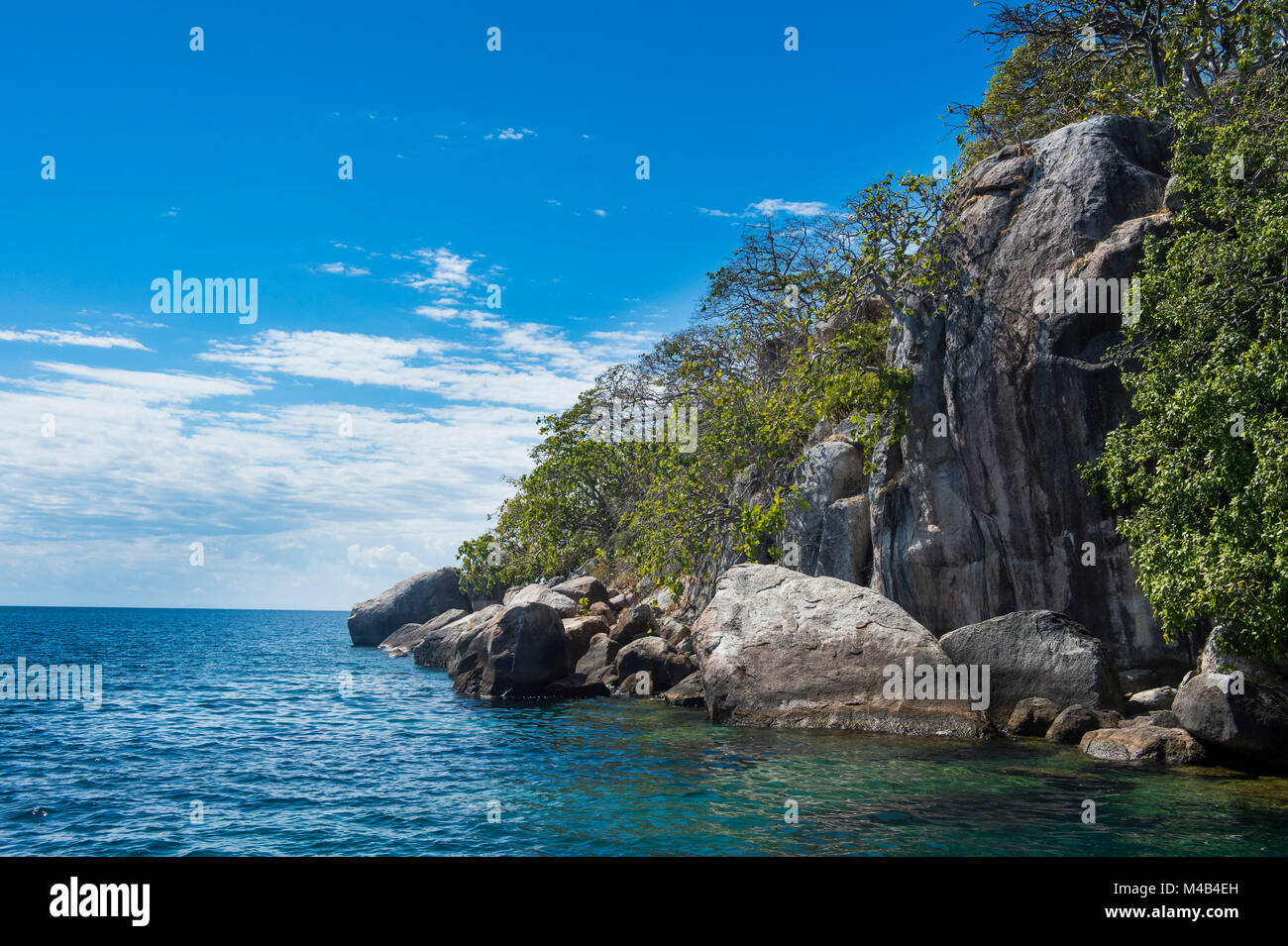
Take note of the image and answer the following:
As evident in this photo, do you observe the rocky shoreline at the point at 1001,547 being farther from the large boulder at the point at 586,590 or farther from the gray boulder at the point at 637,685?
the large boulder at the point at 586,590

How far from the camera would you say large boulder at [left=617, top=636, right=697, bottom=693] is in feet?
78.4

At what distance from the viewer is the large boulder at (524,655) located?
2455 cm

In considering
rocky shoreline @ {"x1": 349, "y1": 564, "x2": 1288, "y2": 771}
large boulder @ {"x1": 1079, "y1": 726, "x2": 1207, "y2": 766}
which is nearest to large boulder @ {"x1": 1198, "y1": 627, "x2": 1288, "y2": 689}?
rocky shoreline @ {"x1": 349, "y1": 564, "x2": 1288, "y2": 771}

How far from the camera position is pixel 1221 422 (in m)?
14.0

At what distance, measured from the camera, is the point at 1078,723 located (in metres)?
15.8

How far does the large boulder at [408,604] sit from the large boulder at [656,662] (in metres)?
30.6

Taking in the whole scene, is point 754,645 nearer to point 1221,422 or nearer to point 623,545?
point 1221,422

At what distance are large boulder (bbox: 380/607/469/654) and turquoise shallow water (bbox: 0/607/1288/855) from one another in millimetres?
20639

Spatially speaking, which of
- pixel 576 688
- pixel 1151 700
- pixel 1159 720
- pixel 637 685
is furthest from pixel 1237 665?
pixel 576 688

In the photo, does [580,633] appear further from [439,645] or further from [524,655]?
[439,645]

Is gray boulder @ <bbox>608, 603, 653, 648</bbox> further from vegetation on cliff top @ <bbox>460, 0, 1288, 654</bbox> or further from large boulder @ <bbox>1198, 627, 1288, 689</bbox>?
large boulder @ <bbox>1198, 627, 1288, 689</bbox>

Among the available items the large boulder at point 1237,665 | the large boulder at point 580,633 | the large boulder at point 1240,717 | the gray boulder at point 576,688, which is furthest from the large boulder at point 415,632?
the large boulder at point 1240,717

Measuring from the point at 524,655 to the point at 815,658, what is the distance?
974 centimetres
